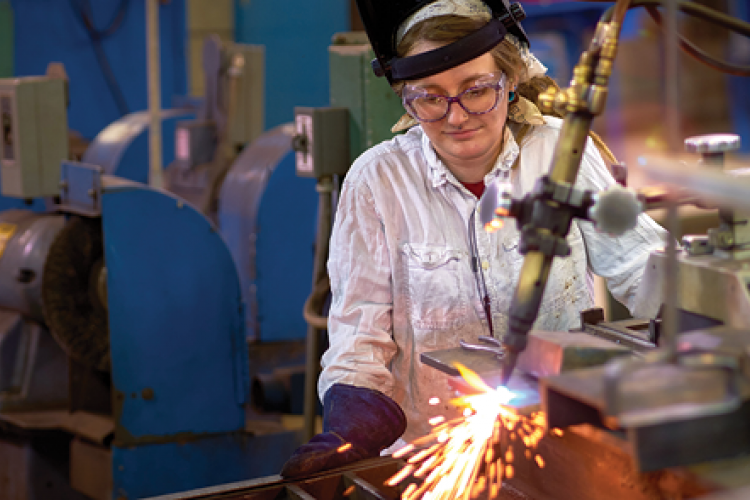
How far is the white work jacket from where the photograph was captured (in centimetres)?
160

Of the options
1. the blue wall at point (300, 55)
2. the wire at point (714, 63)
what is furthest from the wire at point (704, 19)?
the blue wall at point (300, 55)

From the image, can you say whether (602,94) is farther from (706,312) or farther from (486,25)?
(486,25)

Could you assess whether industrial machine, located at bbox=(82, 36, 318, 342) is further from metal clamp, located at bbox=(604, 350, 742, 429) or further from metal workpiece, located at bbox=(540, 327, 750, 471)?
metal clamp, located at bbox=(604, 350, 742, 429)

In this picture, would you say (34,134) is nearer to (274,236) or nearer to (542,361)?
(274,236)

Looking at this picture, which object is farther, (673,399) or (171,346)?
(171,346)

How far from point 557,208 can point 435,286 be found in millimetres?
654

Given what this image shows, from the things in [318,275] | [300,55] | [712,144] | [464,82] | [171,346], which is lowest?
[171,346]

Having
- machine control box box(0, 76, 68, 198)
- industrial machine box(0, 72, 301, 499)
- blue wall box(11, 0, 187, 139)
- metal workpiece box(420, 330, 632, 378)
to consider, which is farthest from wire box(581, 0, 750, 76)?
blue wall box(11, 0, 187, 139)

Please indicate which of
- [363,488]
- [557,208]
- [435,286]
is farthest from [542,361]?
[435,286]

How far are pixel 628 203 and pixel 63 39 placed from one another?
6313 mm

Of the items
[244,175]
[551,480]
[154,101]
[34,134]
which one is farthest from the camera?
[154,101]

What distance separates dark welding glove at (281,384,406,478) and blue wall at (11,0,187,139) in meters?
5.56

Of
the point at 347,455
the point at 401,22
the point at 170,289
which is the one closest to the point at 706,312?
the point at 347,455

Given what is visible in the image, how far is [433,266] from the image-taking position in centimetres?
161
